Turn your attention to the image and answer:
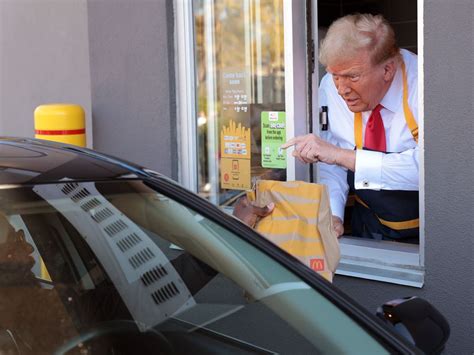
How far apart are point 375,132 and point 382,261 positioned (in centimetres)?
67

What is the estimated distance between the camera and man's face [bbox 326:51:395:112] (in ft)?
13.4

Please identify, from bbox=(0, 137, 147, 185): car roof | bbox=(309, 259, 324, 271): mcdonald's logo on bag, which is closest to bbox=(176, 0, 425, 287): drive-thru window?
bbox=(309, 259, 324, 271): mcdonald's logo on bag

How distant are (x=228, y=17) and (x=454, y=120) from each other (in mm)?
1865

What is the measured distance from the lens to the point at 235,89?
5.16m

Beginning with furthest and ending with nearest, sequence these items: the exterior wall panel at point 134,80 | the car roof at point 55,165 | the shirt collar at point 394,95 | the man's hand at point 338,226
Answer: the exterior wall panel at point 134,80 → the man's hand at point 338,226 → the shirt collar at point 394,95 → the car roof at point 55,165

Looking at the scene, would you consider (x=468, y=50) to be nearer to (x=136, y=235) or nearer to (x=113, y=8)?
(x=136, y=235)

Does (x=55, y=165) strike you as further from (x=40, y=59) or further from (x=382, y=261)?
(x=40, y=59)

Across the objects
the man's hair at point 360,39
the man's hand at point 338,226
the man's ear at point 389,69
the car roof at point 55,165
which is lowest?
the man's hand at point 338,226

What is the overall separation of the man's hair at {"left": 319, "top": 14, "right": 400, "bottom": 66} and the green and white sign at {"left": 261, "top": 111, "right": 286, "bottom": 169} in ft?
2.55

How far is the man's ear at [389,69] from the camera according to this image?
4.13 metres

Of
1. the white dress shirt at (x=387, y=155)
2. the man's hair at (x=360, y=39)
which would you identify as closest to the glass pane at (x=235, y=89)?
the white dress shirt at (x=387, y=155)

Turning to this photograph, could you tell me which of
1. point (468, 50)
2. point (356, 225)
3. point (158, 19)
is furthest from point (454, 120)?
point (158, 19)

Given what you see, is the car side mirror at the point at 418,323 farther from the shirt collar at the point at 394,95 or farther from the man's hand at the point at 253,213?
the shirt collar at the point at 394,95

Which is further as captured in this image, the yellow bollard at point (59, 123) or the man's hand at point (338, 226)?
the yellow bollard at point (59, 123)
